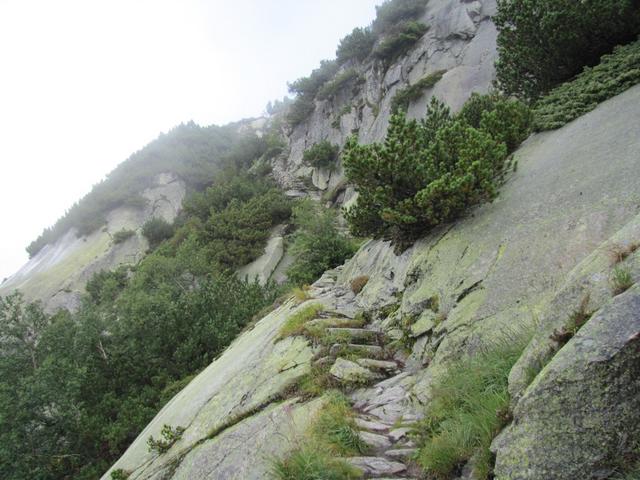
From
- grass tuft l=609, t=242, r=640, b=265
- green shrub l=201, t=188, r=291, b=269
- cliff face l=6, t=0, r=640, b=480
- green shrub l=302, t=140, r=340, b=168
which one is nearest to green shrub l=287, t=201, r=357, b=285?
cliff face l=6, t=0, r=640, b=480

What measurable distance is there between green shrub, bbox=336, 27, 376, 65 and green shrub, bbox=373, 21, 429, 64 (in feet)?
11.8

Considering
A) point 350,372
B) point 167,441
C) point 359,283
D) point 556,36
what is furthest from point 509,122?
point 167,441

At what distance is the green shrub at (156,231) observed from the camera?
32312 millimetres

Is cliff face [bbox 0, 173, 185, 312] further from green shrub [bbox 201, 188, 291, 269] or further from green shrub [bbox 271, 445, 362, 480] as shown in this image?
green shrub [bbox 271, 445, 362, 480]

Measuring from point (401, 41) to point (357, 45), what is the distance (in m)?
6.36

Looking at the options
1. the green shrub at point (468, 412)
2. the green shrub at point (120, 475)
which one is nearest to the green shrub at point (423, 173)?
the green shrub at point (468, 412)

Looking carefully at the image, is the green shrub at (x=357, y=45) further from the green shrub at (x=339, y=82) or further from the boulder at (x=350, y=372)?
the boulder at (x=350, y=372)

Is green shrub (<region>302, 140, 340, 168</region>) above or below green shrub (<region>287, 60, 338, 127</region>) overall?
below

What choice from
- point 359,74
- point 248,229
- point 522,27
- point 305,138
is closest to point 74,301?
point 248,229

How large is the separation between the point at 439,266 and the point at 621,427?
474 cm

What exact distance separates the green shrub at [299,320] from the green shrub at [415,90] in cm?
1964

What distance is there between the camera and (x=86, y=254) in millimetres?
32875

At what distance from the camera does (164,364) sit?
607 inches

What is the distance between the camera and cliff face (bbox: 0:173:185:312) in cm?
2958
